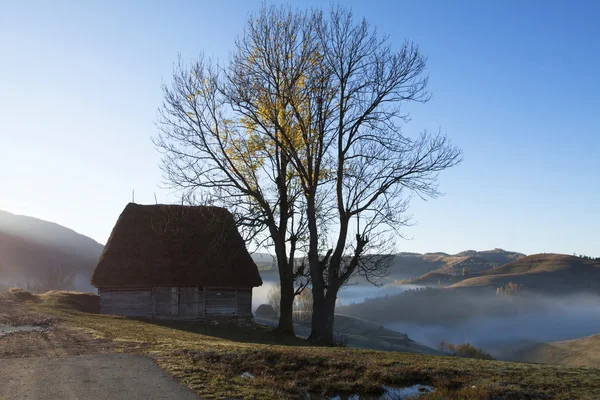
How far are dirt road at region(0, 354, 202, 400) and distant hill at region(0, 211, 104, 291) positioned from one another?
101 meters

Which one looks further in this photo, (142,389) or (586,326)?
(586,326)

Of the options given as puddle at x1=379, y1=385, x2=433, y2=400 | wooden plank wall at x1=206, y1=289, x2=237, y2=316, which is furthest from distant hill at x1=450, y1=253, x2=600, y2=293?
puddle at x1=379, y1=385, x2=433, y2=400

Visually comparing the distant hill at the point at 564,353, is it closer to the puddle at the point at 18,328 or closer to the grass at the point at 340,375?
the grass at the point at 340,375

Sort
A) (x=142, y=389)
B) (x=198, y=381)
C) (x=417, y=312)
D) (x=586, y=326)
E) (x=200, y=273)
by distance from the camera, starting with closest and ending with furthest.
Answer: (x=142, y=389) → (x=198, y=381) → (x=200, y=273) → (x=586, y=326) → (x=417, y=312)

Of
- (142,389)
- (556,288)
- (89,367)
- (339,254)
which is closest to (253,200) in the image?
(339,254)

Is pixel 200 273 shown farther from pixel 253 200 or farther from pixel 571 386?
pixel 571 386

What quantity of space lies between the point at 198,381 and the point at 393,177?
613 inches

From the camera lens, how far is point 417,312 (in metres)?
148

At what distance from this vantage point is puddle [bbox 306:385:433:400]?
9150 mm

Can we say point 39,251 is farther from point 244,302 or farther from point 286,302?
point 286,302

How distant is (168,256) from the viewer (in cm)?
3109

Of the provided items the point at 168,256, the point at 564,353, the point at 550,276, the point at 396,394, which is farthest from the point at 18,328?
the point at 550,276

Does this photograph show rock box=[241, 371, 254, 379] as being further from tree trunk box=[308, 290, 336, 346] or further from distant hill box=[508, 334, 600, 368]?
distant hill box=[508, 334, 600, 368]

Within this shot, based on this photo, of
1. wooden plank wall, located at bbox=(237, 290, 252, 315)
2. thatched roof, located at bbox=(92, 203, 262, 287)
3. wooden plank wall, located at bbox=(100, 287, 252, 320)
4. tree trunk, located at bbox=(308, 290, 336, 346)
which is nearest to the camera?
tree trunk, located at bbox=(308, 290, 336, 346)
